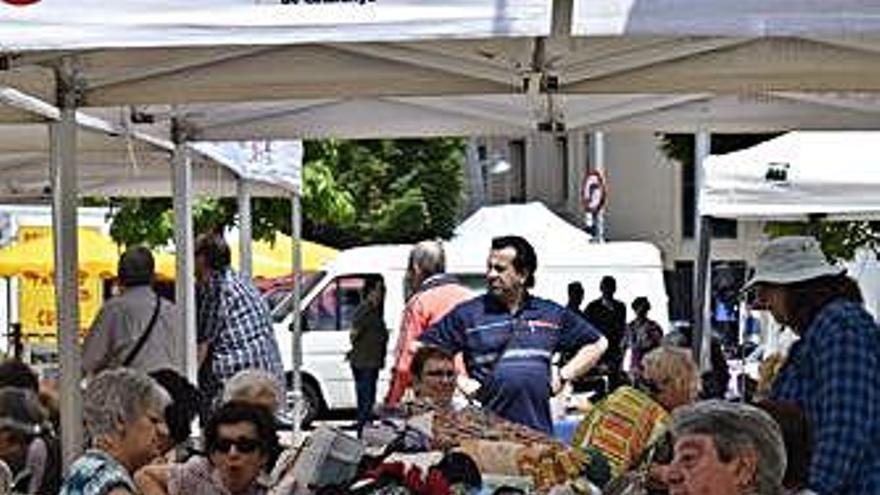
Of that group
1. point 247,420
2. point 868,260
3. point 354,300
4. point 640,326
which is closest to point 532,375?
point 247,420

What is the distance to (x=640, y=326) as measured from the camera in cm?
1609

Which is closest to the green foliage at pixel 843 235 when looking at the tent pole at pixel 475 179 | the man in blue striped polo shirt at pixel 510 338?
the man in blue striped polo shirt at pixel 510 338

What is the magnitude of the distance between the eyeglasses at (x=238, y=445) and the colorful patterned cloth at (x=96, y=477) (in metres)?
0.74

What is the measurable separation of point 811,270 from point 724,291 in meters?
21.0

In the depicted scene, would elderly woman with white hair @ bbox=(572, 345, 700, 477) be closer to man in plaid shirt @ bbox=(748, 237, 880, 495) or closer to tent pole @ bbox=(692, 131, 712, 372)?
man in plaid shirt @ bbox=(748, 237, 880, 495)

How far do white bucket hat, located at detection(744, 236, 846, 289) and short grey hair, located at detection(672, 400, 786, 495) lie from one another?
43.3 inches

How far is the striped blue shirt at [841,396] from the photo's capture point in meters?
4.82

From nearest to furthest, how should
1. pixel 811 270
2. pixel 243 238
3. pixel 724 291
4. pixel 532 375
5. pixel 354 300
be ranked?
pixel 811 270, pixel 532 375, pixel 243 238, pixel 354 300, pixel 724 291

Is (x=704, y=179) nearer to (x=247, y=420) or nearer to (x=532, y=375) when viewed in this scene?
(x=532, y=375)

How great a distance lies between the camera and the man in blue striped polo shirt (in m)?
6.91

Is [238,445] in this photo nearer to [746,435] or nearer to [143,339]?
[746,435]

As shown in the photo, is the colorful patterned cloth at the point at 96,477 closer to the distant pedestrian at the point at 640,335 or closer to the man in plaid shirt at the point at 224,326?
the man in plaid shirt at the point at 224,326

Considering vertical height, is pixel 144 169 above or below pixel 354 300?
above

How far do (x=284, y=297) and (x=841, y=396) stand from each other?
1630 centimetres
